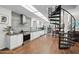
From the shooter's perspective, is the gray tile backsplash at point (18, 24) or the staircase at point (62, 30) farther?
the staircase at point (62, 30)

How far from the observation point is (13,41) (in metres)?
4.28

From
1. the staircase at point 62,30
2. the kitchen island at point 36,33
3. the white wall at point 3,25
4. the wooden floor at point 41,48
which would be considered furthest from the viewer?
the kitchen island at point 36,33

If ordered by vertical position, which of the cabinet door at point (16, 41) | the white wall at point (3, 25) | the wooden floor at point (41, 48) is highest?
the white wall at point (3, 25)

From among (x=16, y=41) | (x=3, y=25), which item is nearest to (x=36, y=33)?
(x=16, y=41)

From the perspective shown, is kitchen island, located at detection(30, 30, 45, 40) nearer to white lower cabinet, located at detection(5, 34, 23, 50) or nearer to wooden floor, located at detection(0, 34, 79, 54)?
wooden floor, located at detection(0, 34, 79, 54)

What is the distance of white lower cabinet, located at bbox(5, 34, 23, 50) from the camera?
402 cm

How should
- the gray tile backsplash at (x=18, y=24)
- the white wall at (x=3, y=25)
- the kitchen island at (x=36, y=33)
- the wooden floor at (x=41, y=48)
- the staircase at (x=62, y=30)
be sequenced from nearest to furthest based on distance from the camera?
the white wall at (x=3, y=25)
the wooden floor at (x=41, y=48)
the gray tile backsplash at (x=18, y=24)
the staircase at (x=62, y=30)
the kitchen island at (x=36, y=33)

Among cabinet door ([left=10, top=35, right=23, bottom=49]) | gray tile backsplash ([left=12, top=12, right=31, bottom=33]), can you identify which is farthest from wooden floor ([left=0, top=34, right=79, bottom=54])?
gray tile backsplash ([left=12, top=12, right=31, bottom=33])

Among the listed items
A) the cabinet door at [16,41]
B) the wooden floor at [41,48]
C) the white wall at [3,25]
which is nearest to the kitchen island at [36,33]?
the wooden floor at [41,48]

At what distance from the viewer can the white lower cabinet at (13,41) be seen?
4023mm

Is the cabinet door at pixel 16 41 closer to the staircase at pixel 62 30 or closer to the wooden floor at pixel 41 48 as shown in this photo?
the wooden floor at pixel 41 48

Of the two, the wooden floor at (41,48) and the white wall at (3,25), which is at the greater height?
the white wall at (3,25)

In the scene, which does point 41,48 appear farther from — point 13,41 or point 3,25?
point 3,25
